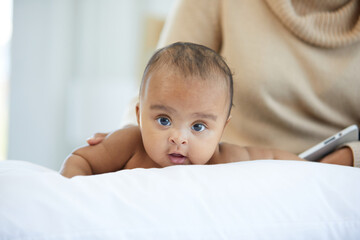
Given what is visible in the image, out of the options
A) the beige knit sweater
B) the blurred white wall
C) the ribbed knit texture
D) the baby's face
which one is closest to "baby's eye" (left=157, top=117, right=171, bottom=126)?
the baby's face

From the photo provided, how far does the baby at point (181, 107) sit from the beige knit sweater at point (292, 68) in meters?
0.37

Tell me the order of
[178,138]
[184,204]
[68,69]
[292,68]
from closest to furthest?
1. [184,204]
2. [178,138]
3. [292,68]
4. [68,69]

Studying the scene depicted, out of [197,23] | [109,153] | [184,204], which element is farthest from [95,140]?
[197,23]

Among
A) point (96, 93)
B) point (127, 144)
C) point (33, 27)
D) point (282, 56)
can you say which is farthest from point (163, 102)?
point (33, 27)

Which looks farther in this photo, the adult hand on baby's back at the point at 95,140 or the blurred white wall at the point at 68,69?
the blurred white wall at the point at 68,69

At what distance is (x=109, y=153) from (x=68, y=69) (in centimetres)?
165

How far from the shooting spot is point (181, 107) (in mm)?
666

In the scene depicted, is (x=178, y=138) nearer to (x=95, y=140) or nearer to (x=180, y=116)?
(x=180, y=116)

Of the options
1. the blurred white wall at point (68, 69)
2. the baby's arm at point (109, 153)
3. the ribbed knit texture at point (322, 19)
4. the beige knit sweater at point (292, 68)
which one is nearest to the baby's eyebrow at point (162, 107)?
the baby's arm at point (109, 153)

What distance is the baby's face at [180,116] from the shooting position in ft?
2.19

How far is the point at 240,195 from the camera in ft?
1.66

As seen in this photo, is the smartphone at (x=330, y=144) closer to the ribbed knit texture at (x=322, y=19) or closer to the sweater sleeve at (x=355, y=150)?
the sweater sleeve at (x=355, y=150)

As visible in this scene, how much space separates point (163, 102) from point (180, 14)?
0.62 metres

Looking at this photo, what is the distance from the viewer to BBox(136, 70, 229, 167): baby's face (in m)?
0.67
